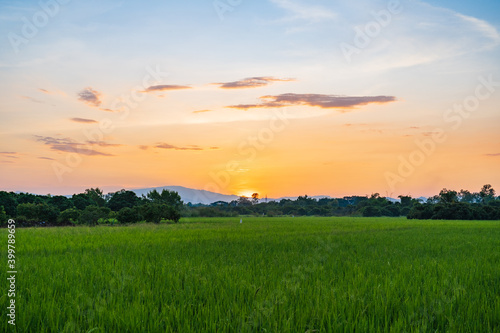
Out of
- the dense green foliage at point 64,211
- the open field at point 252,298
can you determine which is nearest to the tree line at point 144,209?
the dense green foliage at point 64,211

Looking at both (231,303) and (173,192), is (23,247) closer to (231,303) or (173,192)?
(231,303)

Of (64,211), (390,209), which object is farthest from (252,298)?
(390,209)

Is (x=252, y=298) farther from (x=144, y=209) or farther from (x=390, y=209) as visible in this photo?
(x=390, y=209)

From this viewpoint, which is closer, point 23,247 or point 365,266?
point 365,266

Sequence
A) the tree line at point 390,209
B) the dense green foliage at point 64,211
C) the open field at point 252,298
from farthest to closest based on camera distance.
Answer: the tree line at point 390,209
the dense green foliage at point 64,211
the open field at point 252,298

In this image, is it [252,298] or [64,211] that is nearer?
[252,298]

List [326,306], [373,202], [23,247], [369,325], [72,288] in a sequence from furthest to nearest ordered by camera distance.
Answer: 1. [373,202]
2. [23,247]
3. [72,288]
4. [326,306]
5. [369,325]

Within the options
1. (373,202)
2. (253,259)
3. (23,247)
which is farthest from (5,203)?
(373,202)

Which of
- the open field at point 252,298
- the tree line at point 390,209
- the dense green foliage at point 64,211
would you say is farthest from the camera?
the tree line at point 390,209

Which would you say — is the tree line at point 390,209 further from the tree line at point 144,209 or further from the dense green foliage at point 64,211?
the dense green foliage at point 64,211

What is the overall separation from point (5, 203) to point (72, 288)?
3082 cm

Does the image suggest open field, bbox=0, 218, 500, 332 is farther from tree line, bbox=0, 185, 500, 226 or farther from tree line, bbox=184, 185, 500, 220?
tree line, bbox=184, 185, 500, 220

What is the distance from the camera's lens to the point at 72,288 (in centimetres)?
577

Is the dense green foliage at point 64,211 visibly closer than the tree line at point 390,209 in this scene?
Yes
